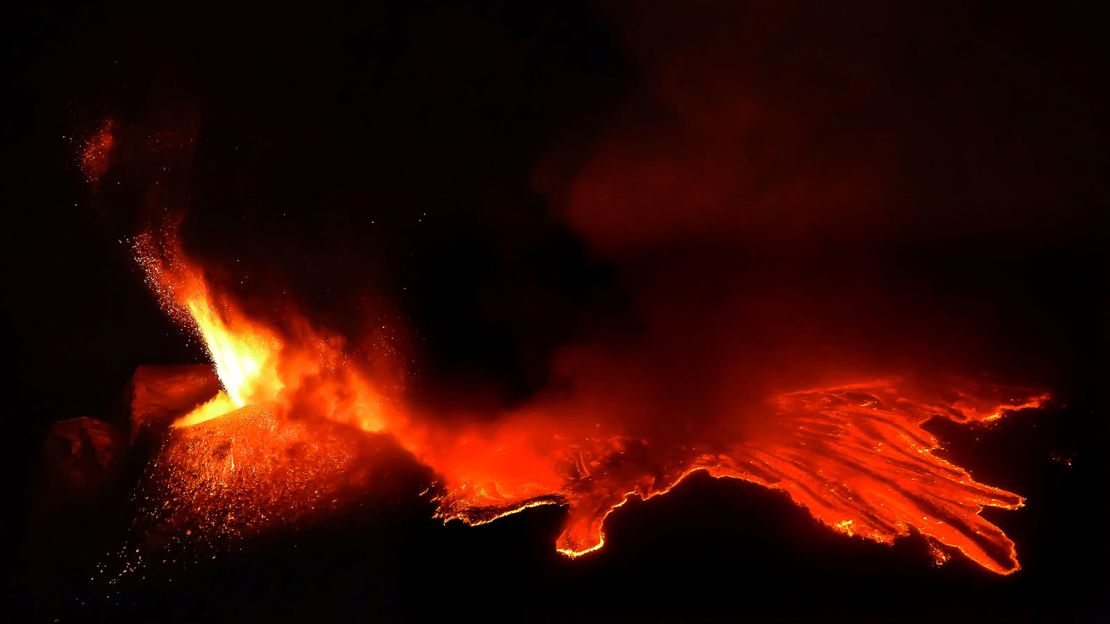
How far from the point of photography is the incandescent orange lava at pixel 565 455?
303cm

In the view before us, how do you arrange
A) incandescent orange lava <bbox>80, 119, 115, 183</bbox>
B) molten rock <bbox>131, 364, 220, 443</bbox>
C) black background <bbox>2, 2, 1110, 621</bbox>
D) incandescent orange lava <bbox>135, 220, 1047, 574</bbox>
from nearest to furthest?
incandescent orange lava <bbox>135, 220, 1047, 574</bbox> → black background <bbox>2, 2, 1110, 621</bbox> → molten rock <bbox>131, 364, 220, 443</bbox> → incandescent orange lava <bbox>80, 119, 115, 183</bbox>

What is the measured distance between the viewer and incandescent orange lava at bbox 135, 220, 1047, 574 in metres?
3.03

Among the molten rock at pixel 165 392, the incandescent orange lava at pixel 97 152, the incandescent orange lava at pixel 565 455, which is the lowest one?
the incandescent orange lava at pixel 565 455

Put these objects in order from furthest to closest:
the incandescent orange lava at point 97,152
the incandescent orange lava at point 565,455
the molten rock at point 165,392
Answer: the incandescent orange lava at point 97,152
the molten rock at point 165,392
the incandescent orange lava at point 565,455

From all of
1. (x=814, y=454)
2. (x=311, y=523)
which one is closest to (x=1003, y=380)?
(x=814, y=454)

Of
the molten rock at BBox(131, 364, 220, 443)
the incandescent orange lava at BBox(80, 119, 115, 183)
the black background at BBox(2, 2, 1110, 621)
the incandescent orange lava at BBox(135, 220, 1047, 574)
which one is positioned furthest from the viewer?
the incandescent orange lava at BBox(80, 119, 115, 183)

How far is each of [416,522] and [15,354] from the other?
5020mm

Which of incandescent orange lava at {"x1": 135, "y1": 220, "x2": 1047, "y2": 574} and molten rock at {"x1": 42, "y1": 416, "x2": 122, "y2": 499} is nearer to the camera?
incandescent orange lava at {"x1": 135, "y1": 220, "x2": 1047, "y2": 574}

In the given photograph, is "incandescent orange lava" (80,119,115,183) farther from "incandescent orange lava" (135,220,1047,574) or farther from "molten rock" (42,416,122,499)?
"molten rock" (42,416,122,499)

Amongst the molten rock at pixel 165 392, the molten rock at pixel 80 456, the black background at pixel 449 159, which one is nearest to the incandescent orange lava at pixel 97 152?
the black background at pixel 449 159

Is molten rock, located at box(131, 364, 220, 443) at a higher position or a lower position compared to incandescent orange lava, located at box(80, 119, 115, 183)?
lower

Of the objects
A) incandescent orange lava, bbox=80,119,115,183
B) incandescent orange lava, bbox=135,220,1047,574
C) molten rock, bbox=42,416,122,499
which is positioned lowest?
incandescent orange lava, bbox=135,220,1047,574

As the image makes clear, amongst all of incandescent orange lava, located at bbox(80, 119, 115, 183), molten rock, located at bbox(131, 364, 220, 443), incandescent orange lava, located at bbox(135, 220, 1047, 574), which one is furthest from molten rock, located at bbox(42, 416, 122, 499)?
incandescent orange lava, located at bbox(80, 119, 115, 183)

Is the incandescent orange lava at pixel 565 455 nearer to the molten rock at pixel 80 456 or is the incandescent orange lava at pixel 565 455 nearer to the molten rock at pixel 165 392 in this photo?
the molten rock at pixel 165 392
